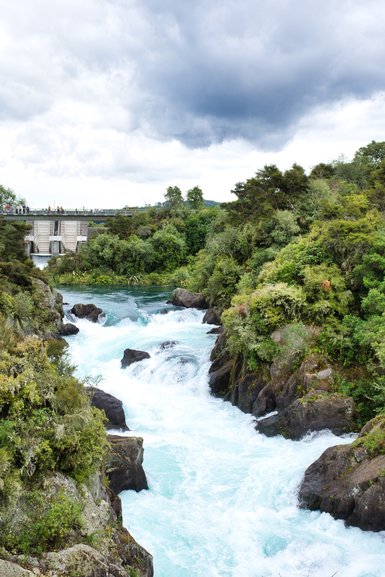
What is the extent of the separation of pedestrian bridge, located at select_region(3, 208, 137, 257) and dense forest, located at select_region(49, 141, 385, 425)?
56.8 ft

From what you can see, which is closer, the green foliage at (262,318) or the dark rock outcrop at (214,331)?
the green foliage at (262,318)

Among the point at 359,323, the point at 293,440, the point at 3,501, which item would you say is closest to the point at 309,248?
the point at 359,323

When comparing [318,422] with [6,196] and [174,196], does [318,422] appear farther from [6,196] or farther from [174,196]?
[6,196]

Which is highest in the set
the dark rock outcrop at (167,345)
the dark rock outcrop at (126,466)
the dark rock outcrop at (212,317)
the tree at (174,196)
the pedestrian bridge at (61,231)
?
the tree at (174,196)

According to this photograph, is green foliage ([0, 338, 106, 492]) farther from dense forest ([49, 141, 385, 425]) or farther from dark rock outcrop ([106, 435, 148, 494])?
dense forest ([49, 141, 385, 425])

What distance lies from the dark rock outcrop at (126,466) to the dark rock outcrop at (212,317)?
1840 cm

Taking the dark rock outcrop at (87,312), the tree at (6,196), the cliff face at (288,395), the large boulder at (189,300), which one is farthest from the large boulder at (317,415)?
the tree at (6,196)

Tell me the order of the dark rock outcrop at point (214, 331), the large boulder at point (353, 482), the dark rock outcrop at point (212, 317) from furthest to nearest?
the dark rock outcrop at point (212, 317) < the dark rock outcrop at point (214, 331) < the large boulder at point (353, 482)

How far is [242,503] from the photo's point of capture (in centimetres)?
1274

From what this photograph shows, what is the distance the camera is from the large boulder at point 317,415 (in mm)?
14898

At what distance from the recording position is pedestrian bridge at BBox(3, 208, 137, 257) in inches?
2837

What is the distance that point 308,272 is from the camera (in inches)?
798

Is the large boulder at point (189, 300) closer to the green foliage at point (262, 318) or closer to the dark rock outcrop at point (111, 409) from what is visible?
the green foliage at point (262, 318)

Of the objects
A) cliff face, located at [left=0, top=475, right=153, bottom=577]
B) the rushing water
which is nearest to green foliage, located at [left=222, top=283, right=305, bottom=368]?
the rushing water
